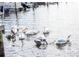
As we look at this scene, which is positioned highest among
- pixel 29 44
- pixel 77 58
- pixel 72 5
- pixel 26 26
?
pixel 72 5

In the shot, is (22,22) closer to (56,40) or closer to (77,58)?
(56,40)

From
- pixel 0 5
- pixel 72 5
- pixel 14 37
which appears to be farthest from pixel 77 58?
pixel 0 5

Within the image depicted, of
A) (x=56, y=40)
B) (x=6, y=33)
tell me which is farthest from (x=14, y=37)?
(x=56, y=40)

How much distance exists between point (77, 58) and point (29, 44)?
16.2 inches

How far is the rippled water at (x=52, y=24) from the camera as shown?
5.62 feet

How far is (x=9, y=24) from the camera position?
1.76m

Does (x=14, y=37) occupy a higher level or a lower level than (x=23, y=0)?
lower

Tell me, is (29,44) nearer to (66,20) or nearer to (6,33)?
(6,33)

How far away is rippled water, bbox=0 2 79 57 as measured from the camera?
171 centimetres

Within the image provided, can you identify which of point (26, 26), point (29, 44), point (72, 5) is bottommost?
point (29, 44)

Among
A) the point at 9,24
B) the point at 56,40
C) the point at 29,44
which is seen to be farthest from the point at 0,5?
the point at 56,40

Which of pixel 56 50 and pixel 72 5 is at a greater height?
pixel 72 5

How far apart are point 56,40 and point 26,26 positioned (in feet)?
0.89

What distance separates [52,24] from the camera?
174 centimetres
